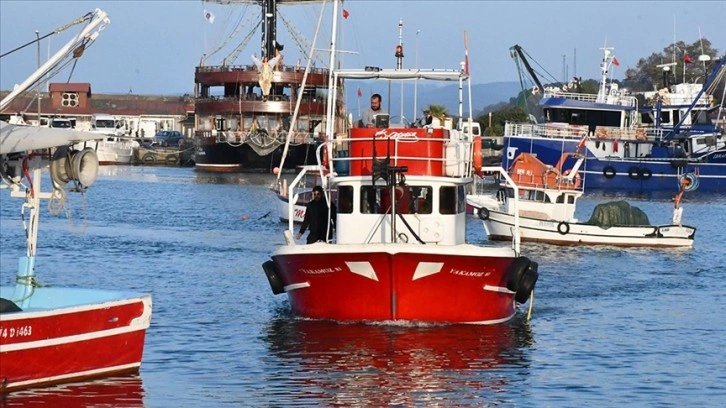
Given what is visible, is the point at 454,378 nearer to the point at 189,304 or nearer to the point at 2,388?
the point at 2,388

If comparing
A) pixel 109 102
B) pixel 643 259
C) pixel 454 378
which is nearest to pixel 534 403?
pixel 454 378

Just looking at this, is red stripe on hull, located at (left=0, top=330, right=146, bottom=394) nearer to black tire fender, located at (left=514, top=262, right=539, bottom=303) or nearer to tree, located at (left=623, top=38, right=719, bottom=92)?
black tire fender, located at (left=514, top=262, right=539, bottom=303)

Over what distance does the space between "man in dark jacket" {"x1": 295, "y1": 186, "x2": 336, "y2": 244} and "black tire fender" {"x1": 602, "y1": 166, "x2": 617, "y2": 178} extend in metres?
65.0

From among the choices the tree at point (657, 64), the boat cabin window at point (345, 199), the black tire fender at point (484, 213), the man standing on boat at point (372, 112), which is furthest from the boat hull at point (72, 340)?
the tree at point (657, 64)

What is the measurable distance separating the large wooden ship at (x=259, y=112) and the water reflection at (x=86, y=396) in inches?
3363

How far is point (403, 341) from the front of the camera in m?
23.3

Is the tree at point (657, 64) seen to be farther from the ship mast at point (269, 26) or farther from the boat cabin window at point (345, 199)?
the boat cabin window at point (345, 199)

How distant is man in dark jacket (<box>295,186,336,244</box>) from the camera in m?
26.8

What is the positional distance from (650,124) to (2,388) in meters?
86.4

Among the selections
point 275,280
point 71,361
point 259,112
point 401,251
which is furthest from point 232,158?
point 71,361

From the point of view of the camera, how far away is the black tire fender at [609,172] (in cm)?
8988

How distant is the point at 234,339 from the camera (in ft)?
79.6

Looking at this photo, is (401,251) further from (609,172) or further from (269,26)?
(269,26)

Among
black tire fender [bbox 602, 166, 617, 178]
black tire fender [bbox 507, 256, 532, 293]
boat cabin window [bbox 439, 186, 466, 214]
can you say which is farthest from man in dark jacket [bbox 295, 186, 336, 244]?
black tire fender [bbox 602, 166, 617, 178]
